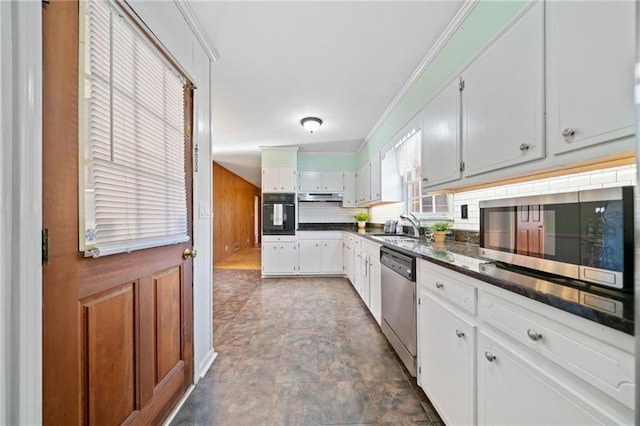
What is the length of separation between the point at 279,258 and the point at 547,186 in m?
4.19

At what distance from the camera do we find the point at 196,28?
1.83m

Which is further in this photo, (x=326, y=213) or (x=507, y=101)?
(x=326, y=213)

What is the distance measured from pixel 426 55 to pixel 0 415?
2965mm

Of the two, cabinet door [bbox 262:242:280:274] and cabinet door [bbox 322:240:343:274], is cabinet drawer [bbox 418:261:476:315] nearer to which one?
cabinet door [bbox 322:240:343:274]

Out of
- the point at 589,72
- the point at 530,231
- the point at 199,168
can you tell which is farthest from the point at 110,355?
the point at 589,72

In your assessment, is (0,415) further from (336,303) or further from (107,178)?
(336,303)

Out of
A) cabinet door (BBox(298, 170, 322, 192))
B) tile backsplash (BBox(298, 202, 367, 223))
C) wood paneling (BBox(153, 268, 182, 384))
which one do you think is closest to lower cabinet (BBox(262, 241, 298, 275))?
tile backsplash (BBox(298, 202, 367, 223))

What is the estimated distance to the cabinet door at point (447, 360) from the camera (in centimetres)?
116

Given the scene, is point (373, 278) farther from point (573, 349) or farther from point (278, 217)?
point (278, 217)

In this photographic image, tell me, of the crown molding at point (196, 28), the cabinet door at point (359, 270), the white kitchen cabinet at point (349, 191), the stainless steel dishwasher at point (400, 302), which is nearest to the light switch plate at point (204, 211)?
the crown molding at point (196, 28)

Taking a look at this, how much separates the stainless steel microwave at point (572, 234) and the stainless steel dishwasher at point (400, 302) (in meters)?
0.67

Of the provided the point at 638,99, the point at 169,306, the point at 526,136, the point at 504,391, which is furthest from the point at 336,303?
the point at 638,99

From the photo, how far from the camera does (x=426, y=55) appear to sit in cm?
221

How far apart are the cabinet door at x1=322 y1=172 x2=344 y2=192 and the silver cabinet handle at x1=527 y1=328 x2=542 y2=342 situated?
182 inches
